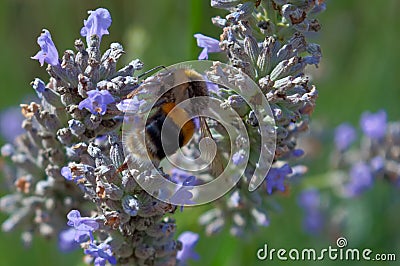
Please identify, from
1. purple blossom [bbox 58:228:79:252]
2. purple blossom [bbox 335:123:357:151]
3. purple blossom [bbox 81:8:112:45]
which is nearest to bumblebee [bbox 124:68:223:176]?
purple blossom [bbox 81:8:112:45]

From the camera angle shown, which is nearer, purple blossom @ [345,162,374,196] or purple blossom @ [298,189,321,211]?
purple blossom @ [345,162,374,196]

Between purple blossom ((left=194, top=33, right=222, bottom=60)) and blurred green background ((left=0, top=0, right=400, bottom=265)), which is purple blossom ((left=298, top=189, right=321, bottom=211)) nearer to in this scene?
blurred green background ((left=0, top=0, right=400, bottom=265))

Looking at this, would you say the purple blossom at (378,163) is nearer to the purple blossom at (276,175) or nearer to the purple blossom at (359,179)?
the purple blossom at (359,179)

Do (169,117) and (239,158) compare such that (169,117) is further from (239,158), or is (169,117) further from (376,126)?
(376,126)

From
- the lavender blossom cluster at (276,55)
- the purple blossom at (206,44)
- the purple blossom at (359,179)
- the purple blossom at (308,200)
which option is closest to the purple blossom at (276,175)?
the lavender blossom cluster at (276,55)

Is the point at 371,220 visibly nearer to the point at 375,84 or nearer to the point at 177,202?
Result: the point at 375,84

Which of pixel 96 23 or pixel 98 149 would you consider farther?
pixel 96 23

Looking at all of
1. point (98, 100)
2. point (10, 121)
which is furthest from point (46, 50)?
point (10, 121)
